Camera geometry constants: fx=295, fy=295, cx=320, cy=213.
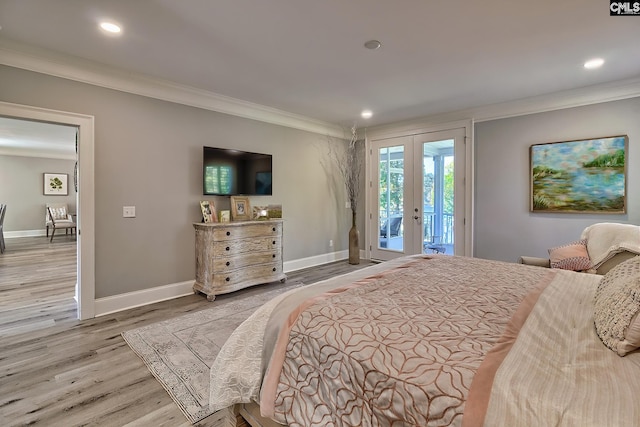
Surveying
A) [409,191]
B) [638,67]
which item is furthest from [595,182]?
[409,191]

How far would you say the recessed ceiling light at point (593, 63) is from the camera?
114 inches

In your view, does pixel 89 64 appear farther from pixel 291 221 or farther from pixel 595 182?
pixel 595 182

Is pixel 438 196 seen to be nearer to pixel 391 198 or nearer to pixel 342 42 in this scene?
pixel 391 198

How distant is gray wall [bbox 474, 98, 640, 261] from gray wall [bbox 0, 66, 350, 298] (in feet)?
11.1

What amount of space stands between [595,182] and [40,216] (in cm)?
1290

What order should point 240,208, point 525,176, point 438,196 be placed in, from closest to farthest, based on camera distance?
point 525,176, point 240,208, point 438,196

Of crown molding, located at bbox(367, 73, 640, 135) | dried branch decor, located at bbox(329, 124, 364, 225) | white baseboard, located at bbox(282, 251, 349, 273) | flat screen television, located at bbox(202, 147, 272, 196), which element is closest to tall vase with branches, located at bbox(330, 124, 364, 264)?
dried branch decor, located at bbox(329, 124, 364, 225)

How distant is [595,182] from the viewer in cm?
356

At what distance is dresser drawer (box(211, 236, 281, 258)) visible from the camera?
11.8ft

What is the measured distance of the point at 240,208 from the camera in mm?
4180

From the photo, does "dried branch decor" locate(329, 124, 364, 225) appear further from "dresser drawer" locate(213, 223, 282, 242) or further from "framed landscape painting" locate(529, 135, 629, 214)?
"framed landscape painting" locate(529, 135, 629, 214)

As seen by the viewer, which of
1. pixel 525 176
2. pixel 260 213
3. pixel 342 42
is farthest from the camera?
pixel 260 213

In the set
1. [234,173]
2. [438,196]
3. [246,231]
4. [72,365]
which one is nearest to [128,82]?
[234,173]

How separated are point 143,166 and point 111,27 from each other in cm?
146
